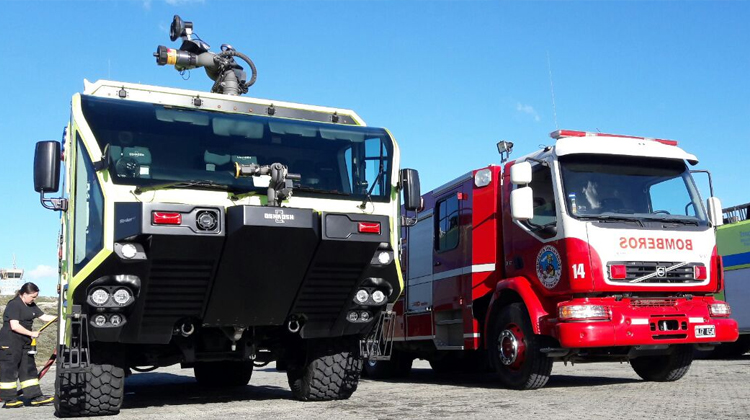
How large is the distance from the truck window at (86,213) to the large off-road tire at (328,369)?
2.64m

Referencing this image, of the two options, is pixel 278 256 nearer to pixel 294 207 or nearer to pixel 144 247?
pixel 294 207

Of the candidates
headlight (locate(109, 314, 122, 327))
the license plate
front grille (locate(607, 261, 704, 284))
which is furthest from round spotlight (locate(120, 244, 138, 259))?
the license plate

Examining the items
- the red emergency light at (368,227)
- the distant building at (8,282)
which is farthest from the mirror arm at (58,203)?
the distant building at (8,282)

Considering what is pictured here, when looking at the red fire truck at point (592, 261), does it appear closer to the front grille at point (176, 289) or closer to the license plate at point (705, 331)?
the license plate at point (705, 331)

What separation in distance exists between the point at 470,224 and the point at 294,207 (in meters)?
4.11

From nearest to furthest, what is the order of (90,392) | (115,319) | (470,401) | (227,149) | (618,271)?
(115,319), (90,392), (227,149), (470,401), (618,271)

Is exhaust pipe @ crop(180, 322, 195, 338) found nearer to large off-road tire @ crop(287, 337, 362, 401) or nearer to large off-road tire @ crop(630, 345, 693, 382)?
large off-road tire @ crop(287, 337, 362, 401)

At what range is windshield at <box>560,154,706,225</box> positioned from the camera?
9.66 metres

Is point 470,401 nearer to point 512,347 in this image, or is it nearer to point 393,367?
point 512,347

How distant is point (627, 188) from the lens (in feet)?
32.7

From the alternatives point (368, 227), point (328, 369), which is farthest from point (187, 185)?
point (328, 369)

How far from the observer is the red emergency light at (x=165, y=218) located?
701 cm

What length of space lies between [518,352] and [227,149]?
4.35m

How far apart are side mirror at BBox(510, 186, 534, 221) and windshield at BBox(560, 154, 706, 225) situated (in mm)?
432
